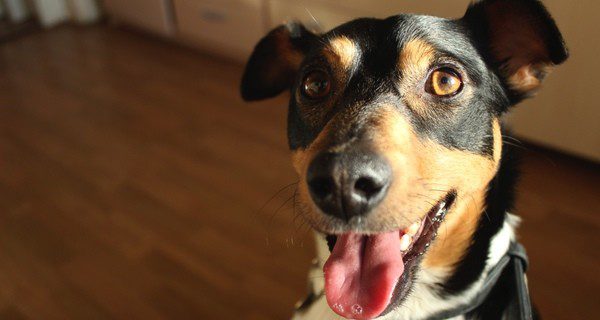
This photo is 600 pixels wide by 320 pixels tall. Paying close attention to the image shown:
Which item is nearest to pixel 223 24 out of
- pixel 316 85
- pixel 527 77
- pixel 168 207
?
pixel 168 207

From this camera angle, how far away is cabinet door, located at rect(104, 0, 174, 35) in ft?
13.0

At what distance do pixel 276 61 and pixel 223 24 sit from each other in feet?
7.26

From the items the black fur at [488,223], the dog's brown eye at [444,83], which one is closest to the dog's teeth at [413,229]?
the black fur at [488,223]

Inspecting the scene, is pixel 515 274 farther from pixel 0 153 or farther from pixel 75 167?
pixel 0 153

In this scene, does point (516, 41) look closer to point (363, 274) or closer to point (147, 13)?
point (363, 274)

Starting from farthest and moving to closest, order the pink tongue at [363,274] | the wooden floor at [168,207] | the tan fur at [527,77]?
the wooden floor at [168,207], the tan fur at [527,77], the pink tongue at [363,274]

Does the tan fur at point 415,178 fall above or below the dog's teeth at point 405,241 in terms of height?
above

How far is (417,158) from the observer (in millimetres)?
1091

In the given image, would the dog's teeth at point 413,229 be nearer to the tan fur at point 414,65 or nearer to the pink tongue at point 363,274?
the pink tongue at point 363,274

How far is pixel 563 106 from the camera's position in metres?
2.52

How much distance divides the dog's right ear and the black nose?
0.53 meters

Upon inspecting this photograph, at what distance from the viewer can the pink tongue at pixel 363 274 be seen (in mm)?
1105

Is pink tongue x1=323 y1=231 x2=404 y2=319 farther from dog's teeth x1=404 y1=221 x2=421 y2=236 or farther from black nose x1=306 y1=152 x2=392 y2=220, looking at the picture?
black nose x1=306 y1=152 x2=392 y2=220

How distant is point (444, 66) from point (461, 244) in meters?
0.40
